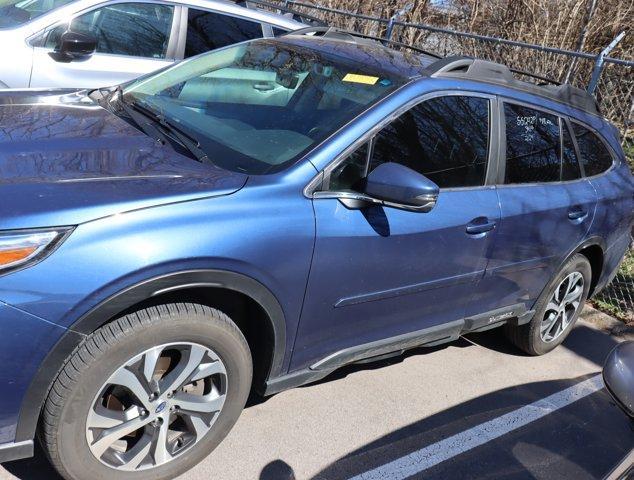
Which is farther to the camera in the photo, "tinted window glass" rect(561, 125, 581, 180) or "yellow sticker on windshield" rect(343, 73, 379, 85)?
"tinted window glass" rect(561, 125, 581, 180)

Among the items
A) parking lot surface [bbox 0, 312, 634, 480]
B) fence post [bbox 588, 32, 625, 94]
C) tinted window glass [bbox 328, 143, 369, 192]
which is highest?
fence post [bbox 588, 32, 625, 94]

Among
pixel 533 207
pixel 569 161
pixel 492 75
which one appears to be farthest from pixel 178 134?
pixel 569 161

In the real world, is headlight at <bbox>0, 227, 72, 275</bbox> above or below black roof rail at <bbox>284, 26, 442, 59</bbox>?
below

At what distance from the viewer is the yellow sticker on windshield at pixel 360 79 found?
11.0ft

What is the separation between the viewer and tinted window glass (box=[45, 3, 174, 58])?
18.2 ft

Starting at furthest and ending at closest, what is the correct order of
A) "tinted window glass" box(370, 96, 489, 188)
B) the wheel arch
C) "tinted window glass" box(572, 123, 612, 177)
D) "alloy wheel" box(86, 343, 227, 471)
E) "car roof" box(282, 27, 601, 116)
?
"tinted window glass" box(572, 123, 612, 177) < "car roof" box(282, 27, 601, 116) < "tinted window glass" box(370, 96, 489, 188) < "alloy wheel" box(86, 343, 227, 471) < the wheel arch

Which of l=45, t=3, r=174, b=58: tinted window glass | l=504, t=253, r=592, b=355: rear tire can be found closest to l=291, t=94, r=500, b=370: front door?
l=504, t=253, r=592, b=355: rear tire

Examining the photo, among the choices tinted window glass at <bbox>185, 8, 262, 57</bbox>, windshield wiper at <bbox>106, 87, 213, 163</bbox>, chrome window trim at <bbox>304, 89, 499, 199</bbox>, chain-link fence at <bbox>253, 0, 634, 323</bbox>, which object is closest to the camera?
chrome window trim at <bbox>304, 89, 499, 199</bbox>

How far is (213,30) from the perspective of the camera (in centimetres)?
624

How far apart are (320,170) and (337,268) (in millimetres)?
420

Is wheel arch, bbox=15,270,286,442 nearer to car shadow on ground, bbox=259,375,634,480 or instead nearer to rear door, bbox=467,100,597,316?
car shadow on ground, bbox=259,375,634,480

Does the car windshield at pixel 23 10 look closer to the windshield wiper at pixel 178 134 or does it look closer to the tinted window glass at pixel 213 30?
the tinted window glass at pixel 213 30

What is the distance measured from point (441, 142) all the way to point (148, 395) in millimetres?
1883

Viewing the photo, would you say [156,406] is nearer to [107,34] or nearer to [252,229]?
[252,229]
